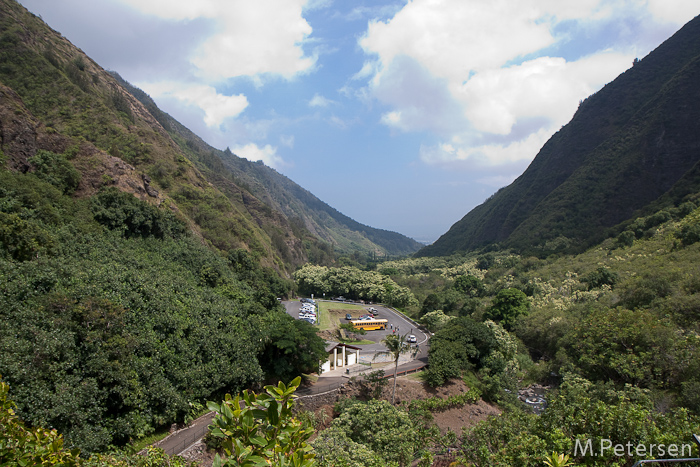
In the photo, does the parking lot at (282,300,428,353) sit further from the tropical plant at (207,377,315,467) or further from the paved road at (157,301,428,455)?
the tropical plant at (207,377,315,467)

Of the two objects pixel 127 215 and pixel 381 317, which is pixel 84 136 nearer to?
pixel 127 215

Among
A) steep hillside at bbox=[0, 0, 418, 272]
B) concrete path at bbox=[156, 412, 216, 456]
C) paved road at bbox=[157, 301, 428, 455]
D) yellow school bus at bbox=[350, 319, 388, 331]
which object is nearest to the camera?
concrete path at bbox=[156, 412, 216, 456]

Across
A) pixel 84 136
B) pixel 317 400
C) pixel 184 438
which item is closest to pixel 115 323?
pixel 184 438

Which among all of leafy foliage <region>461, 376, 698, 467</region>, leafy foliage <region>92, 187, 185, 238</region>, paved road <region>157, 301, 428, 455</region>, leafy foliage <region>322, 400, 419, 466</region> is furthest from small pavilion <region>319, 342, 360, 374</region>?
leafy foliage <region>92, 187, 185, 238</region>

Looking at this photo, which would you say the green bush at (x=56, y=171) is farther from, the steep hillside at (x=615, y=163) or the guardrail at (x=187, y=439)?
the steep hillside at (x=615, y=163)

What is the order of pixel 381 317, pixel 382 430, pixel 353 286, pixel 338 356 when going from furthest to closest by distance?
pixel 353 286, pixel 381 317, pixel 338 356, pixel 382 430

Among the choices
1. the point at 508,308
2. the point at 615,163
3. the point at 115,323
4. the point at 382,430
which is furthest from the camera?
the point at 615,163

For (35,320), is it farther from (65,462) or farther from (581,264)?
(581,264)

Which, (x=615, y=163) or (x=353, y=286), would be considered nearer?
(x=353, y=286)
